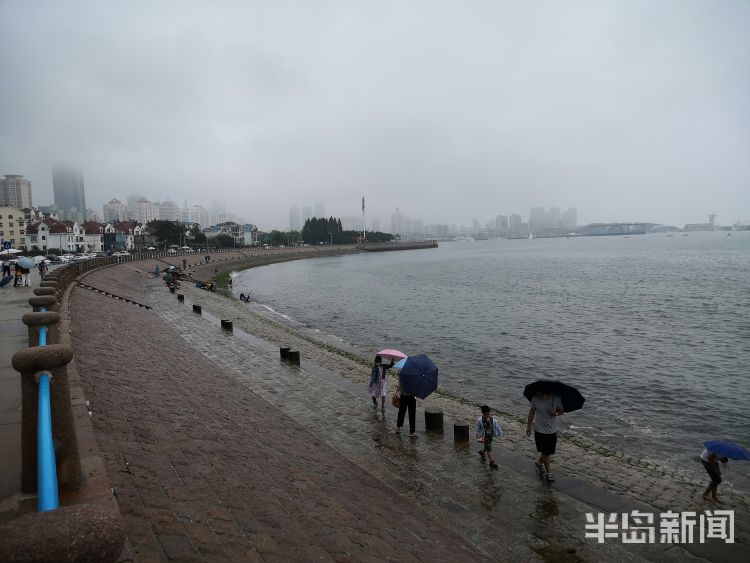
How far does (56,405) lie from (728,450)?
10266 mm

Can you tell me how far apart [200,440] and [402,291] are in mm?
45669

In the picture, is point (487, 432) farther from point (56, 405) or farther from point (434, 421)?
point (56, 405)

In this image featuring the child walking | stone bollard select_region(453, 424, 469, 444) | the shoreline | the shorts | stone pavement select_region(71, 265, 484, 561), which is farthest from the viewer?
stone bollard select_region(453, 424, 469, 444)

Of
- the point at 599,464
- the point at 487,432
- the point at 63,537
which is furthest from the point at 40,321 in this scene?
the point at 599,464

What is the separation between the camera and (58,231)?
95.7 m

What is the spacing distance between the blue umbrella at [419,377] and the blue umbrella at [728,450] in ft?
17.3

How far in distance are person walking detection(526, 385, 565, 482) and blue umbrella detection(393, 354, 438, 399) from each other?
7.69 ft

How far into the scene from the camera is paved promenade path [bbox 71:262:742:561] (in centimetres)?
575

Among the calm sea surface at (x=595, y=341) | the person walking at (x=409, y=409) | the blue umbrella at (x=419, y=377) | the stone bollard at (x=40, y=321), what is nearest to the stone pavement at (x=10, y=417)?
the stone bollard at (x=40, y=321)

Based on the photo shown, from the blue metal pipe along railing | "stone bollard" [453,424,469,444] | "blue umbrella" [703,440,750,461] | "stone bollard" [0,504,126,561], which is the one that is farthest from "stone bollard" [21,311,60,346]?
"blue umbrella" [703,440,750,461]

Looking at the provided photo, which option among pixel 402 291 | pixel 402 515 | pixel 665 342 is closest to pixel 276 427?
pixel 402 515

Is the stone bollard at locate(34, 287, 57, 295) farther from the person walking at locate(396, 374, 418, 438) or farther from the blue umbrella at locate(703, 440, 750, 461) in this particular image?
the blue umbrella at locate(703, 440, 750, 461)

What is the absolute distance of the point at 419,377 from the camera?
1084 cm

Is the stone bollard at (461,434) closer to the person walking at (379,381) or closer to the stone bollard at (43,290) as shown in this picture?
the person walking at (379,381)
